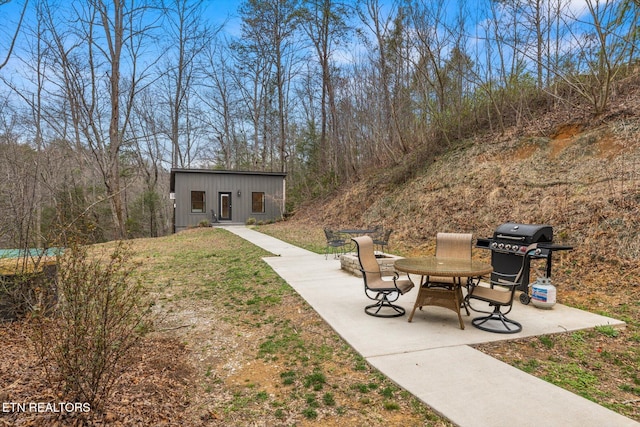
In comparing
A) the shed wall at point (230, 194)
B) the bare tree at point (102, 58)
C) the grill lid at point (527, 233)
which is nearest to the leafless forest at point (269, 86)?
the bare tree at point (102, 58)

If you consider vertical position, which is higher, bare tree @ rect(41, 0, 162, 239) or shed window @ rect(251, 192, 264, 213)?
bare tree @ rect(41, 0, 162, 239)

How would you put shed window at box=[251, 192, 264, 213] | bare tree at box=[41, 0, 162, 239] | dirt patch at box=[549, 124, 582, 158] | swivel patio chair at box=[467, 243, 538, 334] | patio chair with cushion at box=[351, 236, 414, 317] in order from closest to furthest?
swivel patio chair at box=[467, 243, 538, 334] < patio chair with cushion at box=[351, 236, 414, 317] < dirt patch at box=[549, 124, 582, 158] < bare tree at box=[41, 0, 162, 239] < shed window at box=[251, 192, 264, 213]

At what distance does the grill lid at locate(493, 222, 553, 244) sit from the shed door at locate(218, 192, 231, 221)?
708 inches

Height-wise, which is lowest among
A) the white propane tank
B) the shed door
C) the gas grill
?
the white propane tank

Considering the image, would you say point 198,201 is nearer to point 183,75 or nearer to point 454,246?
point 183,75

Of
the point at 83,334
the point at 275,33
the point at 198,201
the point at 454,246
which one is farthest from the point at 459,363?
the point at 275,33

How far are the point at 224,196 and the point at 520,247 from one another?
Answer: 60.9 ft

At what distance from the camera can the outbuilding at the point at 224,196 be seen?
20.3 m

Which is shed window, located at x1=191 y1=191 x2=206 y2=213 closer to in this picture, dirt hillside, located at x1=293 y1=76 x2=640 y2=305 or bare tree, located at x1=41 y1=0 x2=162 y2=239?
bare tree, located at x1=41 y1=0 x2=162 y2=239

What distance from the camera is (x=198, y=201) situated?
21297mm

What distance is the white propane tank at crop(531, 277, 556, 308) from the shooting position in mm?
4691

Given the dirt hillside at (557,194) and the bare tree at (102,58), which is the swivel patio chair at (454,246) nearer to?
the dirt hillside at (557,194)

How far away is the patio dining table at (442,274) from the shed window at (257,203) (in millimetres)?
17983

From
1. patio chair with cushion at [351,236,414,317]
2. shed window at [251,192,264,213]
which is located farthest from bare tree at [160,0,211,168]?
patio chair with cushion at [351,236,414,317]
